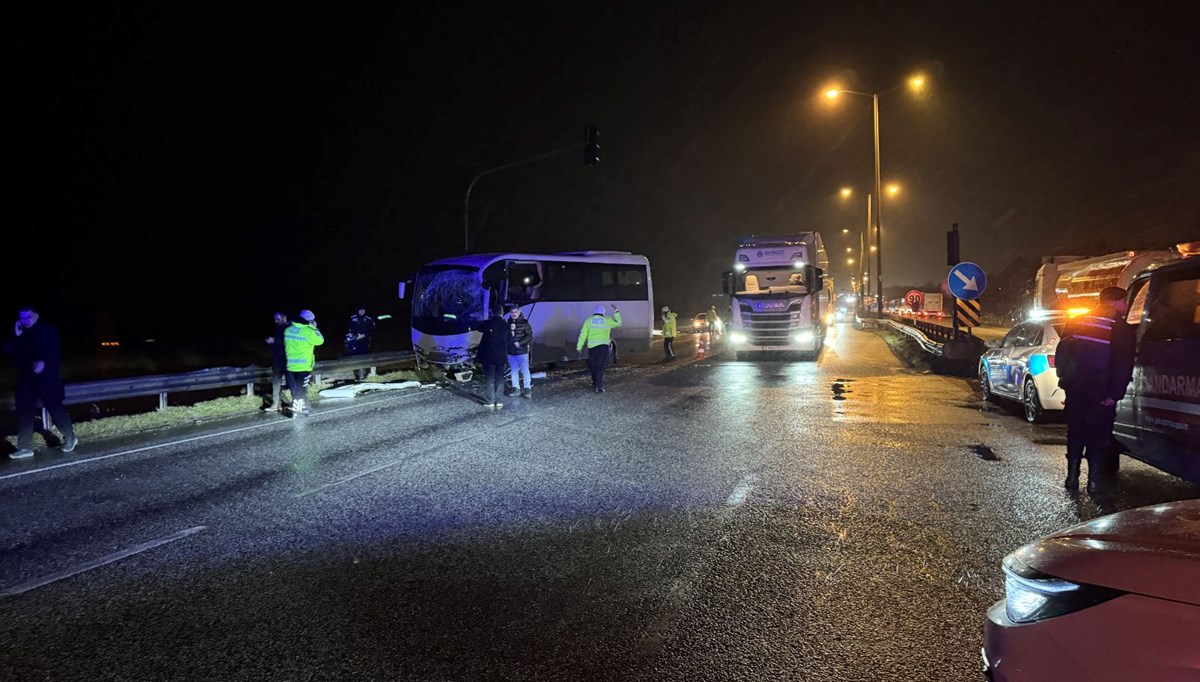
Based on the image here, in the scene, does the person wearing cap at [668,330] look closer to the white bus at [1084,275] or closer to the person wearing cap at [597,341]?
the person wearing cap at [597,341]

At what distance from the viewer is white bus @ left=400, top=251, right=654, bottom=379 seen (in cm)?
1812

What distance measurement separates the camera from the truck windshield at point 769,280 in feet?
73.2

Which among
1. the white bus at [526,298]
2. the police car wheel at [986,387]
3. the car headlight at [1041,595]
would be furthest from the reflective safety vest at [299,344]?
the car headlight at [1041,595]

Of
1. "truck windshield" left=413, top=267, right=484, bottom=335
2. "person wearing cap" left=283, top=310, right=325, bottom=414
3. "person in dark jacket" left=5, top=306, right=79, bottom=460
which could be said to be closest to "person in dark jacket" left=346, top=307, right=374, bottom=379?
"truck windshield" left=413, top=267, right=484, bottom=335

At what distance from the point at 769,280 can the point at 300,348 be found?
14320 mm

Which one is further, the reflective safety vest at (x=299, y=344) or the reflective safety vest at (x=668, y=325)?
the reflective safety vest at (x=668, y=325)

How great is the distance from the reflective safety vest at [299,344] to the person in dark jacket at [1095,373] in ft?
32.6

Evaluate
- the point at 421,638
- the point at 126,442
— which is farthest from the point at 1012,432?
the point at 126,442

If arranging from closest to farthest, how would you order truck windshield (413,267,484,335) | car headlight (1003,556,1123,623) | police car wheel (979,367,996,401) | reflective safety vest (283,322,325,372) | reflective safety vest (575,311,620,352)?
car headlight (1003,556,1123,623), reflective safety vest (283,322,325,372), police car wheel (979,367,996,401), reflective safety vest (575,311,620,352), truck windshield (413,267,484,335)

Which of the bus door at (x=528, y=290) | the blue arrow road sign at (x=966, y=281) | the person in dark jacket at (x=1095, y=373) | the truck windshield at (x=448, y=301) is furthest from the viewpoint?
the bus door at (x=528, y=290)

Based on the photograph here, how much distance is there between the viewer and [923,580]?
454 centimetres

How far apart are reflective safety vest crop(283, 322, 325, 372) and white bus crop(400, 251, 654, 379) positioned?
5744mm

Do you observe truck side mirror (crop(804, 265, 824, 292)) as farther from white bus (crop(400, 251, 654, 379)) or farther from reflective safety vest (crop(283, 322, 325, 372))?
Result: reflective safety vest (crop(283, 322, 325, 372))

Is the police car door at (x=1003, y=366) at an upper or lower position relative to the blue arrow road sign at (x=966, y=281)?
lower
